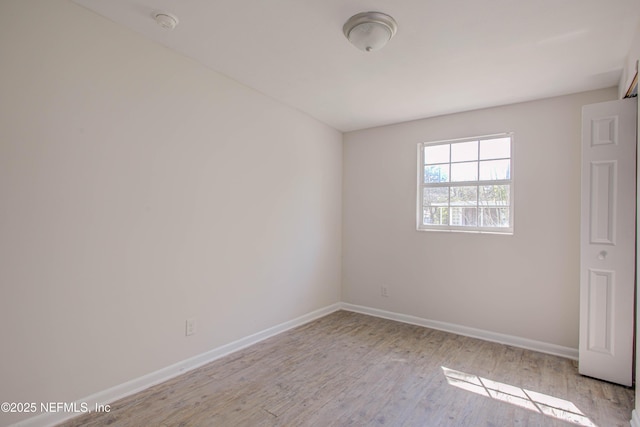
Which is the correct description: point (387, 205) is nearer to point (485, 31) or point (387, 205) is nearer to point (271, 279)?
point (271, 279)

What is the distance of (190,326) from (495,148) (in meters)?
3.53

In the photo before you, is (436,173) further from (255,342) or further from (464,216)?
(255,342)

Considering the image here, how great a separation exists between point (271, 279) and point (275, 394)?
127cm

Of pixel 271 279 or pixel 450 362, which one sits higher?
pixel 271 279

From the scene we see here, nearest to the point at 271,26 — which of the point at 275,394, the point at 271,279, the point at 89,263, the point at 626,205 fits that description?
the point at 89,263

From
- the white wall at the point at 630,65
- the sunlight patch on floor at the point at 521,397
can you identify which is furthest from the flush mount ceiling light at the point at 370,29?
the sunlight patch on floor at the point at 521,397

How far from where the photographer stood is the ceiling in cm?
192

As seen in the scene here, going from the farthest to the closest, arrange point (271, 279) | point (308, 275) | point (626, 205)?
point (308, 275) → point (271, 279) → point (626, 205)

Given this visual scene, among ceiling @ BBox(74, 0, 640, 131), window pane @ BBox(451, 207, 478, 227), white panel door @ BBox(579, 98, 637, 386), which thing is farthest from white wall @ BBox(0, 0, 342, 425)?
white panel door @ BBox(579, 98, 637, 386)

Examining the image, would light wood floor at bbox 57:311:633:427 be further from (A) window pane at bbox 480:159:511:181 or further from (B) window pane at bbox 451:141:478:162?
(B) window pane at bbox 451:141:478:162

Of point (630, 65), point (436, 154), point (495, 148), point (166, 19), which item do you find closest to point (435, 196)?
point (436, 154)

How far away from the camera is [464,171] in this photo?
3.71 m

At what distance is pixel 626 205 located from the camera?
2424 mm

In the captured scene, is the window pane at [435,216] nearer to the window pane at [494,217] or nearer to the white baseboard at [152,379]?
the window pane at [494,217]
